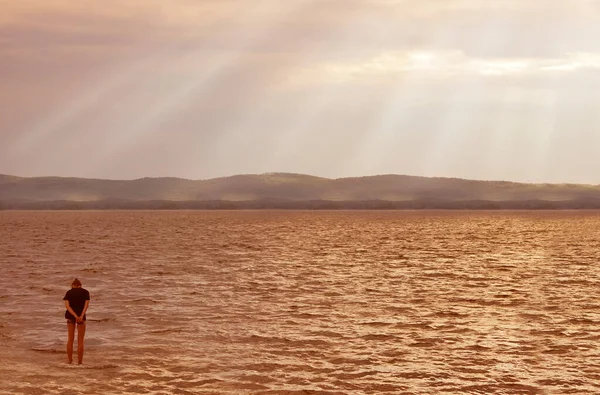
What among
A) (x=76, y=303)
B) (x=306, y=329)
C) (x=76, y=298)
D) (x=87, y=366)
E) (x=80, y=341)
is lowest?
(x=87, y=366)

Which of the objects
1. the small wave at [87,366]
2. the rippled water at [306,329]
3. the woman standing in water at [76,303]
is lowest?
the small wave at [87,366]

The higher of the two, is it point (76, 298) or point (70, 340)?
point (76, 298)

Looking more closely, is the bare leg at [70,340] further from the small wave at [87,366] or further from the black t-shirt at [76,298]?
the black t-shirt at [76,298]

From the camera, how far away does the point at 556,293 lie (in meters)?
31.0

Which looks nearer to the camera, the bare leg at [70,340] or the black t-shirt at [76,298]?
the black t-shirt at [76,298]

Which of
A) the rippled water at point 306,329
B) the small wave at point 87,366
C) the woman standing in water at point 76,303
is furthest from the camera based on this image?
the small wave at point 87,366

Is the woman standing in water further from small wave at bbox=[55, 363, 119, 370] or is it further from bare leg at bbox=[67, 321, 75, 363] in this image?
small wave at bbox=[55, 363, 119, 370]

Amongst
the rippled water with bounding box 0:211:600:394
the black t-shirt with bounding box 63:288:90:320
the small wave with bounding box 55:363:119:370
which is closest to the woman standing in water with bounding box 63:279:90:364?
the black t-shirt with bounding box 63:288:90:320

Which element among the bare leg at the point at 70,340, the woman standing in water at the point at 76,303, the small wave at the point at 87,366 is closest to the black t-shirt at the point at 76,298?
the woman standing in water at the point at 76,303

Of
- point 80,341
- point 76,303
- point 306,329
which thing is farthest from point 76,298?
point 306,329

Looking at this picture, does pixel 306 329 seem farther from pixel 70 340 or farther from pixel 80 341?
pixel 70 340

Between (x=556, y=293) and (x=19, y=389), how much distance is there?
21560mm

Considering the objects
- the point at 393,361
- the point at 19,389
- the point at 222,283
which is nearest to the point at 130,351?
the point at 19,389

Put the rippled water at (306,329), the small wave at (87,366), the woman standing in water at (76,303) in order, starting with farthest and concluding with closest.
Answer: the small wave at (87,366) → the woman standing in water at (76,303) → the rippled water at (306,329)
